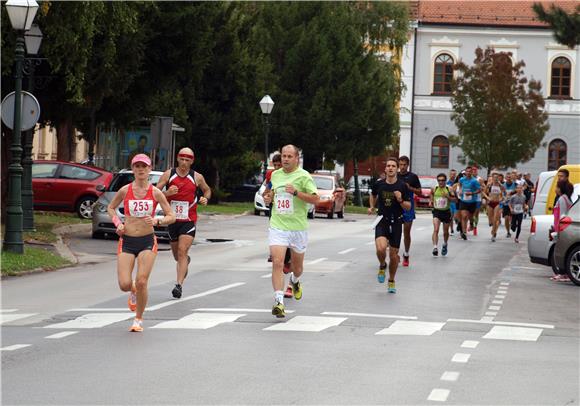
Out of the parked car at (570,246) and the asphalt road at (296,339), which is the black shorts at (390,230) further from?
the parked car at (570,246)

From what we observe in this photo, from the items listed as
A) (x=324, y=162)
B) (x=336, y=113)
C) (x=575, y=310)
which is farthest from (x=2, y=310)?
(x=324, y=162)

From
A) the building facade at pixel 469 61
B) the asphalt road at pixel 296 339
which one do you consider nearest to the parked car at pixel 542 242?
the asphalt road at pixel 296 339

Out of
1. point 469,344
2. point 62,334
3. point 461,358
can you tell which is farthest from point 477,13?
point 461,358

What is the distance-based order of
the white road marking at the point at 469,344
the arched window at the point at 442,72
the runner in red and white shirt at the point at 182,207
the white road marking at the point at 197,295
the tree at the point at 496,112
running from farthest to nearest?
the arched window at the point at 442,72 < the tree at the point at 496,112 < the runner in red and white shirt at the point at 182,207 < the white road marking at the point at 197,295 < the white road marking at the point at 469,344

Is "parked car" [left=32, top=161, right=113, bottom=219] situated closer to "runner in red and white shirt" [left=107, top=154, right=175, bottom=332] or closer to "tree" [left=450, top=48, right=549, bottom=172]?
"runner in red and white shirt" [left=107, top=154, right=175, bottom=332]

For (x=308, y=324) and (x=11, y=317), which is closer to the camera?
(x=308, y=324)

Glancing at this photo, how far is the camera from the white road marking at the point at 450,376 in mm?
9711

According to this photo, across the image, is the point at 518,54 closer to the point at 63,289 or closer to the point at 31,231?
the point at 31,231

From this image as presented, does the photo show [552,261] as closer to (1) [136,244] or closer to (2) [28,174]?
(1) [136,244]

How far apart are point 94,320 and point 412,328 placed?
323 cm

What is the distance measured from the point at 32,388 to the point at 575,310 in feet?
31.2

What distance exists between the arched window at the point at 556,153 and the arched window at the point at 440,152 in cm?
629

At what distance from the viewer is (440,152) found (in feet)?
271

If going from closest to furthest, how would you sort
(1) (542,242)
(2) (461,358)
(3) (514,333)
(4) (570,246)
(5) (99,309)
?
(2) (461,358), (3) (514,333), (5) (99,309), (4) (570,246), (1) (542,242)
